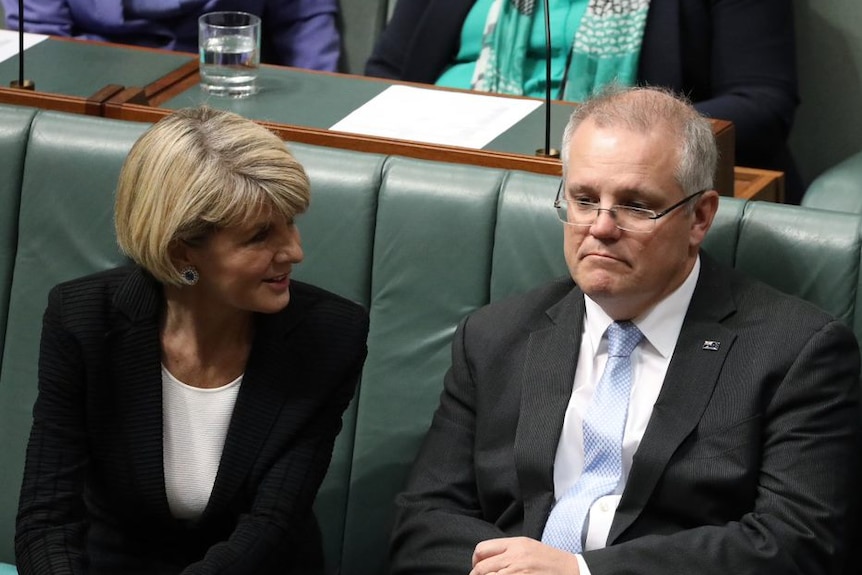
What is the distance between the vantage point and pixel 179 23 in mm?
3697

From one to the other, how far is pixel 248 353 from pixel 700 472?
684mm

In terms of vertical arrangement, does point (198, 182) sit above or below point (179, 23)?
above

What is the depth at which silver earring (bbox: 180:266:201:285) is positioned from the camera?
204cm

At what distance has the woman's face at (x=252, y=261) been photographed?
79.2 inches

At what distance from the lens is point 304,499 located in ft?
6.91

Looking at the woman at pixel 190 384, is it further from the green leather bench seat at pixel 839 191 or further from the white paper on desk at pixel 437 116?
the green leather bench seat at pixel 839 191

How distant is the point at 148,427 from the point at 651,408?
0.72 metres

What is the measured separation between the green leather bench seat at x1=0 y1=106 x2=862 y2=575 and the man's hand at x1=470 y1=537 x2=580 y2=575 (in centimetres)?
40

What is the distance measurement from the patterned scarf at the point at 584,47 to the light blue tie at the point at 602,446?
130cm

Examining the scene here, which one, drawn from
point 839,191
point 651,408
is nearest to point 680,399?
point 651,408

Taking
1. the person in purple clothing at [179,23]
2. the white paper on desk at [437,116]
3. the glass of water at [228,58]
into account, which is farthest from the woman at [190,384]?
the person in purple clothing at [179,23]

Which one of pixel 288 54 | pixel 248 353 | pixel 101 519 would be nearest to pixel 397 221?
pixel 248 353

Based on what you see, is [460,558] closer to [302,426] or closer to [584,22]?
[302,426]

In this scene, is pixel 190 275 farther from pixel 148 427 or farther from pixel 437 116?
pixel 437 116
